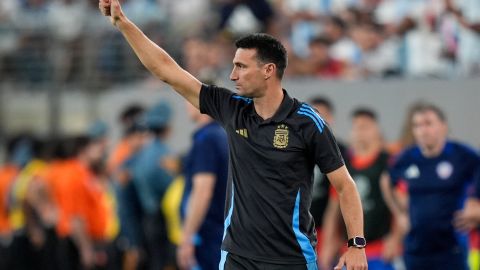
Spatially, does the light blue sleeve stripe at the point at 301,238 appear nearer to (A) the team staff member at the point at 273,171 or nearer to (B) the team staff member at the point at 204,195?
(A) the team staff member at the point at 273,171

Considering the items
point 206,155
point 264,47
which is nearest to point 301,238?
point 264,47

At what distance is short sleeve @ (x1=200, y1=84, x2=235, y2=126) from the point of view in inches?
293

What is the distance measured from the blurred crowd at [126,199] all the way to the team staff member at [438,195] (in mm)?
819

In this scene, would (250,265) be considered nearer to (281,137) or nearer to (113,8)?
(281,137)

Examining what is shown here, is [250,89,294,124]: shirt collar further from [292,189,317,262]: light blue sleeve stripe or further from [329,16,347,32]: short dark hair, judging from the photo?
[329,16,347,32]: short dark hair

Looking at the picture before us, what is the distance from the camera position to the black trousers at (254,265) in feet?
23.6

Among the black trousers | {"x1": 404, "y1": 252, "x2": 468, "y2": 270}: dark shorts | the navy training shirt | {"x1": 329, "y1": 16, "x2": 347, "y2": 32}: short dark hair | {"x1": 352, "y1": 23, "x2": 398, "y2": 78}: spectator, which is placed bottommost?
{"x1": 404, "y1": 252, "x2": 468, "y2": 270}: dark shorts

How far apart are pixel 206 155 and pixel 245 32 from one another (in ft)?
22.4

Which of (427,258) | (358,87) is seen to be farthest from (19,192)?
(427,258)

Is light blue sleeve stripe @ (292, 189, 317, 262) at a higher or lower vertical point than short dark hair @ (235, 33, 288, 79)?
lower

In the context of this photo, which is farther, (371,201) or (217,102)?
(371,201)

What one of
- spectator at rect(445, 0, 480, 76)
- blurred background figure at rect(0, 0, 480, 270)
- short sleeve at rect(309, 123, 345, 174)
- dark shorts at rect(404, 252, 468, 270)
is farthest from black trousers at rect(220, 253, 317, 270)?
spectator at rect(445, 0, 480, 76)

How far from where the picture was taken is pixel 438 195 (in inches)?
400

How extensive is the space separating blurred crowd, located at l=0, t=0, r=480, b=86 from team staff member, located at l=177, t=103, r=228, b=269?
5.00ft
